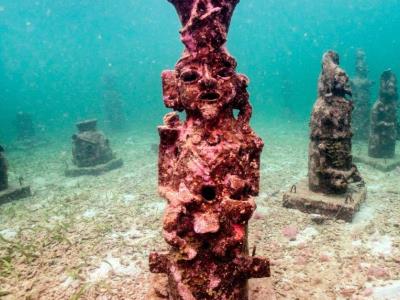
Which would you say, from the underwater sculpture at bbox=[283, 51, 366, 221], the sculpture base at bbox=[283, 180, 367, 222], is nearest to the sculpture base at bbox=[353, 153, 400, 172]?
the sculpture base at bbox=[283, 180, 367, 222]

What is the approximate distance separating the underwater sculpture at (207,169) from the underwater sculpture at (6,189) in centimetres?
755

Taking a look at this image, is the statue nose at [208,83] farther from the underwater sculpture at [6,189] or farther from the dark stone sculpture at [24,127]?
the dark stone sculpture at [24,127]

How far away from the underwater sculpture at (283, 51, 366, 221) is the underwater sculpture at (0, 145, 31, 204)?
26.0ft

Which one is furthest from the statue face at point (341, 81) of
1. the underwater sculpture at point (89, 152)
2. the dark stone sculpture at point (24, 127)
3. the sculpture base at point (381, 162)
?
the dark stone sculpture at point (24, 127)

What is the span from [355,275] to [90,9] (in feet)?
275

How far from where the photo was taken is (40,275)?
536 cm

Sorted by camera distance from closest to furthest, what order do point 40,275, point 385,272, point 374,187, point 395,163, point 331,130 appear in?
point 385,272
point 40,275
point 331,130
point 374,187
point 395,163

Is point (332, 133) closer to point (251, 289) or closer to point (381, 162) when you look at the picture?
point (251, 289)

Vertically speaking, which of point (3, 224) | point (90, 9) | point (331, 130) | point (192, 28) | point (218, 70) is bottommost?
point (3, 224)

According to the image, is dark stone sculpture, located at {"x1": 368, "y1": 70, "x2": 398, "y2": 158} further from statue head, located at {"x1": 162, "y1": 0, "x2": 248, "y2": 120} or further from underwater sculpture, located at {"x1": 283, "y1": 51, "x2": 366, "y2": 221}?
statue head, located at {"x1": 162, "y1": 0, "x2": 248, "y2": 120}

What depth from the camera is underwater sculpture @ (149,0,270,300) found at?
318 centimetres

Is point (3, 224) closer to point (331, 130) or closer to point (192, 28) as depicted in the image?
point (192, 28)

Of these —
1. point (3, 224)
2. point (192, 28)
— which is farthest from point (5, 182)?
point (192, 28)

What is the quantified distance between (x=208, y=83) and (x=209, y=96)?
0.15 metres
